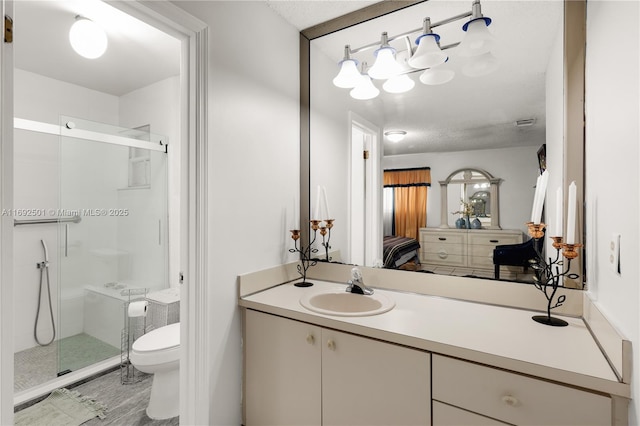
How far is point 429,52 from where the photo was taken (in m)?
1.51

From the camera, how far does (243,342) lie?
1.55 meters

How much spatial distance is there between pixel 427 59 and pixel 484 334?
127 cm

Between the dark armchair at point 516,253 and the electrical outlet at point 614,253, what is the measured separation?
441 millimetres

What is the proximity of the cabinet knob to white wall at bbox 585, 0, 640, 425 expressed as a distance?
0.84 ft

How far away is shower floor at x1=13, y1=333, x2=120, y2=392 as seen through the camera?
2145 millimetres

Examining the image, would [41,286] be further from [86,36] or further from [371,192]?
[371,192]

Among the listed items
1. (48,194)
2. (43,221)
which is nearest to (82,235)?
(43,221)

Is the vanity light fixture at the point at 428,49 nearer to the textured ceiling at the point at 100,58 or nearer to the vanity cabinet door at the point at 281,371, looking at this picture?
the vanity cabinet door at the point at 281,371

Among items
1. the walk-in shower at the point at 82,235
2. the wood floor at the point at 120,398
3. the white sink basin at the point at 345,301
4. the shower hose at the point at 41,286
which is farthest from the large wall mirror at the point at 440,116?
the shower hose at the point at 41,286

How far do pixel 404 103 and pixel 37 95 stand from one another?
2.96 meters

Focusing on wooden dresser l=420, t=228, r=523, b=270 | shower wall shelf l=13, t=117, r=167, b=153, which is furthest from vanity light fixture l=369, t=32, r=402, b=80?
shower wall shelf l=13, t=117, r=167, b=153

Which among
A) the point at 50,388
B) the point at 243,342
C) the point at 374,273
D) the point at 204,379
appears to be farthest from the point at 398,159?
the point at 50,388

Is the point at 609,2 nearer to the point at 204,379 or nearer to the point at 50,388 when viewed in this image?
the point at 204,379

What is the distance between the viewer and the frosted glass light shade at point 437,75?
5.05 feet
